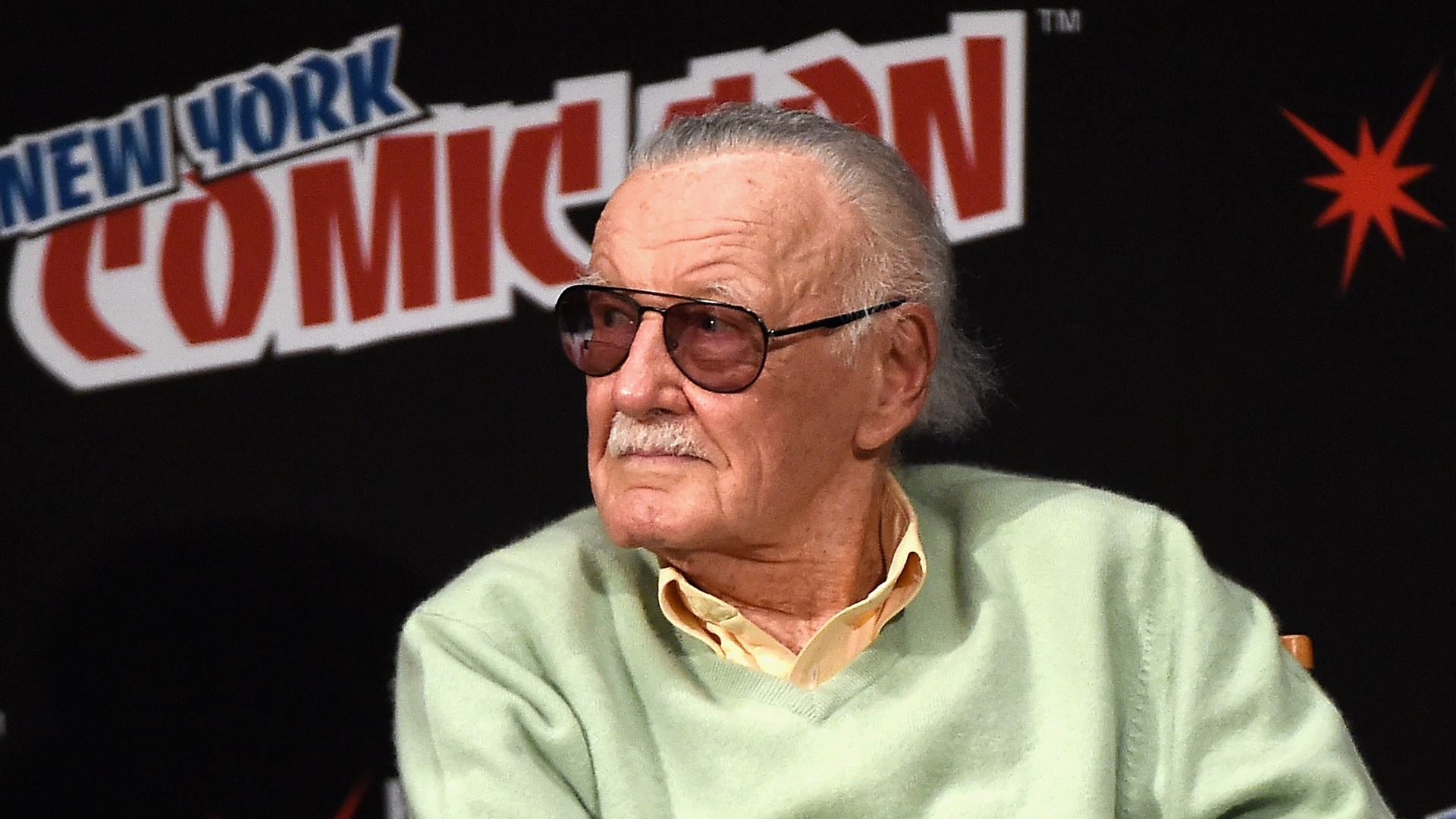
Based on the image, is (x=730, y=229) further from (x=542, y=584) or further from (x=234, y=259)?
(x=234, y=259)

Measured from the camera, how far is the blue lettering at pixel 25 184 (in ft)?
7.75

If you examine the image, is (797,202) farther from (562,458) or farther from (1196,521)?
(1196,521)

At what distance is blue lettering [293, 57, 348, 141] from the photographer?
2443mm

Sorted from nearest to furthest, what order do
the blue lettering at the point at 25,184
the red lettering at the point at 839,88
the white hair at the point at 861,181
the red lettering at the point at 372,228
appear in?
the white hair at the point at 861,181 → the blue lettering at the point at 25,184 → the red lettering at the point at 372,228 → the red lettering at the point at 839,88

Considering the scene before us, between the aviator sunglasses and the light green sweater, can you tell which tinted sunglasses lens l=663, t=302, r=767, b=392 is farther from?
the light green sweater

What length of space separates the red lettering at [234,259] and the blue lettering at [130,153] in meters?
0.06

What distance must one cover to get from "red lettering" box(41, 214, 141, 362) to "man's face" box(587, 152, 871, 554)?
866 mm

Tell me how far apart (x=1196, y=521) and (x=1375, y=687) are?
41 centimetres

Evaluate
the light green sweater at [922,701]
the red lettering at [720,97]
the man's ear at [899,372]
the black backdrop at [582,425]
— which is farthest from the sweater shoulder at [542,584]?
the red lettering at [720,97]

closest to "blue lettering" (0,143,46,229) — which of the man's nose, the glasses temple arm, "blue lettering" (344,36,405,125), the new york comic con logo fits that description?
the new york comic con logo

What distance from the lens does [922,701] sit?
6.09 ft

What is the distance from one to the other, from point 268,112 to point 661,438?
96 centimetres

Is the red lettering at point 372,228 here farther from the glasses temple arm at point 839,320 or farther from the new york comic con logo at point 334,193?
the glasses temple arm at point 839,320

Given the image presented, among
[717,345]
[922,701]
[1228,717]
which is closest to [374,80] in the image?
[717,345]
